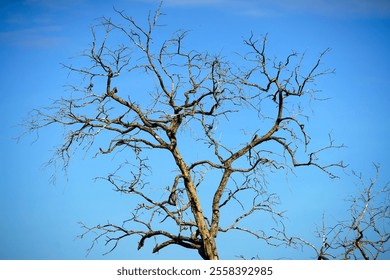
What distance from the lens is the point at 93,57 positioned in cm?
897

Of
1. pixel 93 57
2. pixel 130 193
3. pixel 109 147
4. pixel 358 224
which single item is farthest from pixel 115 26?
pixel 358 224

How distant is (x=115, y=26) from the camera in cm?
905

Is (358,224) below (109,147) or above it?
below
